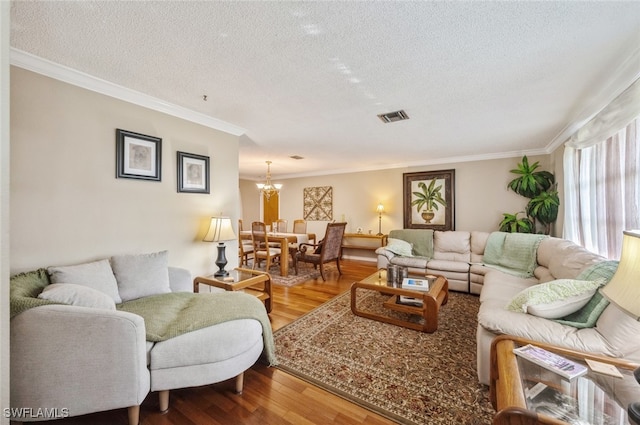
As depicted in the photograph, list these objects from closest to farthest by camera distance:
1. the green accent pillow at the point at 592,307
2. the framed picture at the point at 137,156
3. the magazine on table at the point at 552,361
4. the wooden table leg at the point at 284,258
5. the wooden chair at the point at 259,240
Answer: the magazine on table at the point at 552,361, the green accent pillow at the point at 592,307, the framed picture at the point at 137,156, the wooden table leg at the point at 284,258, the wooden chair at the point at 259,240

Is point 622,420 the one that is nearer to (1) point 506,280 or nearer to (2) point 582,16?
(2) point 582,16

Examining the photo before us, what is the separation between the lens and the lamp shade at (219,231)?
2812mm

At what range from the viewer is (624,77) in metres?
1.95

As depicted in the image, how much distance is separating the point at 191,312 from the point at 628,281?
228 centimetres

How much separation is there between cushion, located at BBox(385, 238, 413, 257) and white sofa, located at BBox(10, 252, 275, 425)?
2.99m

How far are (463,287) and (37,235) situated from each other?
4749 mm

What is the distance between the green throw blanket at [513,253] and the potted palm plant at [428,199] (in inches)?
55.9

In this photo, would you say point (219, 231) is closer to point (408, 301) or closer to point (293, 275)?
point (293, 275)

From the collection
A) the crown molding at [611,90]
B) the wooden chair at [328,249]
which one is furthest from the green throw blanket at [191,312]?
the crown molding at [611,90]

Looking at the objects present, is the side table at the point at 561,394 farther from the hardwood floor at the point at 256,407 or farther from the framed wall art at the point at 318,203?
the framed wall art at the point at 318,203

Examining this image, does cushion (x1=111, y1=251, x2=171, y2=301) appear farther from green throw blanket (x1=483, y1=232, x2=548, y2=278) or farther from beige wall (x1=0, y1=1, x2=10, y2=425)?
green throw blanket (x1=483, y1=232, x2=548, y2=278)

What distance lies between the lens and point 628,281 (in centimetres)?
92

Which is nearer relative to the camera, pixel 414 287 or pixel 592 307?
pixel 592 307

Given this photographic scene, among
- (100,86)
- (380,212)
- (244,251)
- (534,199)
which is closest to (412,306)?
(534,199)
